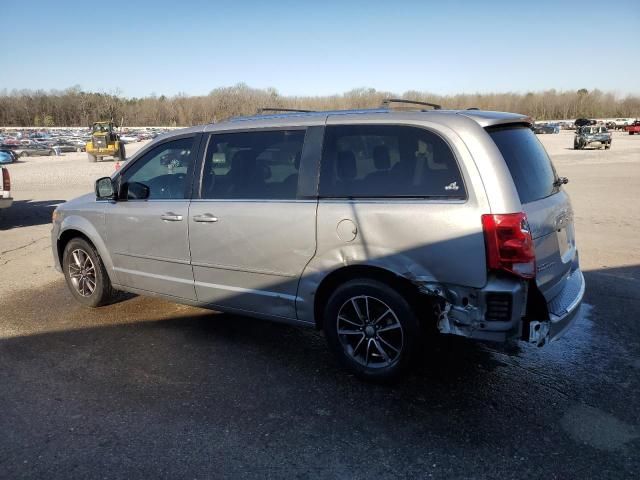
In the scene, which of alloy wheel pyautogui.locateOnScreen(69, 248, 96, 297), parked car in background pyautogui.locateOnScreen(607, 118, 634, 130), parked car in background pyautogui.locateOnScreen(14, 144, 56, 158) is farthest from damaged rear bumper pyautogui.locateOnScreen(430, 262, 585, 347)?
parked car in background pyautogui.locateOnScreen(607, 118, 634, 130)

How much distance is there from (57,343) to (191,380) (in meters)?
1.54

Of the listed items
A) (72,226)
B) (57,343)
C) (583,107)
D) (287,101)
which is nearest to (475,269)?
(57,343)

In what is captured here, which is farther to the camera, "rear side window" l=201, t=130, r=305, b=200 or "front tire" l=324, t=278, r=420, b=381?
Result: "rear side window" l=201, t=130, r=305, b=200

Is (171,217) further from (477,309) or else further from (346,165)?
(477,309)

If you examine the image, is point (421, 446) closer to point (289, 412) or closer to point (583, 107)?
point (289, 412)

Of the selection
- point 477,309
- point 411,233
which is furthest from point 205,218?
point 477,309

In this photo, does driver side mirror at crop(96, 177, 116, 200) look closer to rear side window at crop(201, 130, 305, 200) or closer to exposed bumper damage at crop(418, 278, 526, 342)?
rear side window at crop(201, 130, 305, 200)

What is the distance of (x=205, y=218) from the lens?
4355mm

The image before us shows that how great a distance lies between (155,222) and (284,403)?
6.82ft

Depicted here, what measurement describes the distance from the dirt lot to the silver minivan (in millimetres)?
412

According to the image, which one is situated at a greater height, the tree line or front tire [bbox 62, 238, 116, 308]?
the tree line

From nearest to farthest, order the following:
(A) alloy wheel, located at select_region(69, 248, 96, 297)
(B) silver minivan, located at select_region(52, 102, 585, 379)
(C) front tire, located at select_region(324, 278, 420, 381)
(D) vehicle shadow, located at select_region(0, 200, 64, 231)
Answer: (B) silver minivan, located at select_region(52, 102, 585, 379) → (C) front tire, located at select_region(324, 278, 420, 381) → (A) alloy wheel, located at select_region(69, 248, 96, 297) → (D) vehicle shadow, located at select_region(0, 200, 64, 231)

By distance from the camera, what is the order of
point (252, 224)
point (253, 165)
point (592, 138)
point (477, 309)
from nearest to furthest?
point (477, 309) < point (252, 224) < point (253, 165) < point (592, 138)

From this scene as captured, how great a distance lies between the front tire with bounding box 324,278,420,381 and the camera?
3623 millimetres
